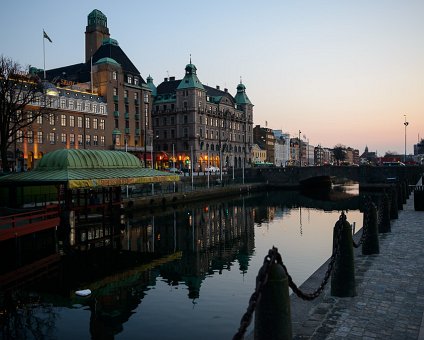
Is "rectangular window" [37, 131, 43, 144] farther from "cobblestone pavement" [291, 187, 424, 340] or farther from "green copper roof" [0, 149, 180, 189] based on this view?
"cobblestone pavement" [291, 187, 424, 340]

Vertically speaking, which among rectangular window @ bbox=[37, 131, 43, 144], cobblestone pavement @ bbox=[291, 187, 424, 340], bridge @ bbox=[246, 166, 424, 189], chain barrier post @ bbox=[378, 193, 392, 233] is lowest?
cobblestone pavement @ bbox=[291, 187, 424, 340]

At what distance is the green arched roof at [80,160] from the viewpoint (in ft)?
107

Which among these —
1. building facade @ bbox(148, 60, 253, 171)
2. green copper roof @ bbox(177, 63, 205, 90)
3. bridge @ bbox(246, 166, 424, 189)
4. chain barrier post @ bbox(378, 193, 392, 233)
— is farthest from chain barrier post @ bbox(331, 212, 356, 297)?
green copper roof @ bbox(177, 63, 205, 90)

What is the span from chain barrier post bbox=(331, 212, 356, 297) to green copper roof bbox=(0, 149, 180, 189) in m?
21.4

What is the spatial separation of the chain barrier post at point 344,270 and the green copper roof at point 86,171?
21365 millimetres

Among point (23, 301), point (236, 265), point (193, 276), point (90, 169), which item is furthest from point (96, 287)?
point (90, 169)

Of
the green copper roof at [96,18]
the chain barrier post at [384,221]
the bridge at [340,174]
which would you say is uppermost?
the green copper roof at [96,18]

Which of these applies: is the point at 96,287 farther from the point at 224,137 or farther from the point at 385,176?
the point at 224,137

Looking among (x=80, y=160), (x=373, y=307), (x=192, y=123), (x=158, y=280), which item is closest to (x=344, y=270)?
(x=373, y=307)

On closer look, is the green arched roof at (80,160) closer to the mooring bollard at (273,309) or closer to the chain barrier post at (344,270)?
the chain barrier post at (344,270)

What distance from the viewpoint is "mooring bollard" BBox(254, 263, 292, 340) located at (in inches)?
308

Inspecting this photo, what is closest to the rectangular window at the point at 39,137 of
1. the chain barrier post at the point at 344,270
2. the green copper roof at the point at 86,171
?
the green copper roof at the point at 86,171

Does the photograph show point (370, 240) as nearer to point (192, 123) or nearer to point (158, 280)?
point (158, 280)

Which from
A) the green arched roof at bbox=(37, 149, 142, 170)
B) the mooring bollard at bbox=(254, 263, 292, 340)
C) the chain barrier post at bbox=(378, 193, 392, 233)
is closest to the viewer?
the mooring bollard at bbox=(254, 263, 292, 340)
